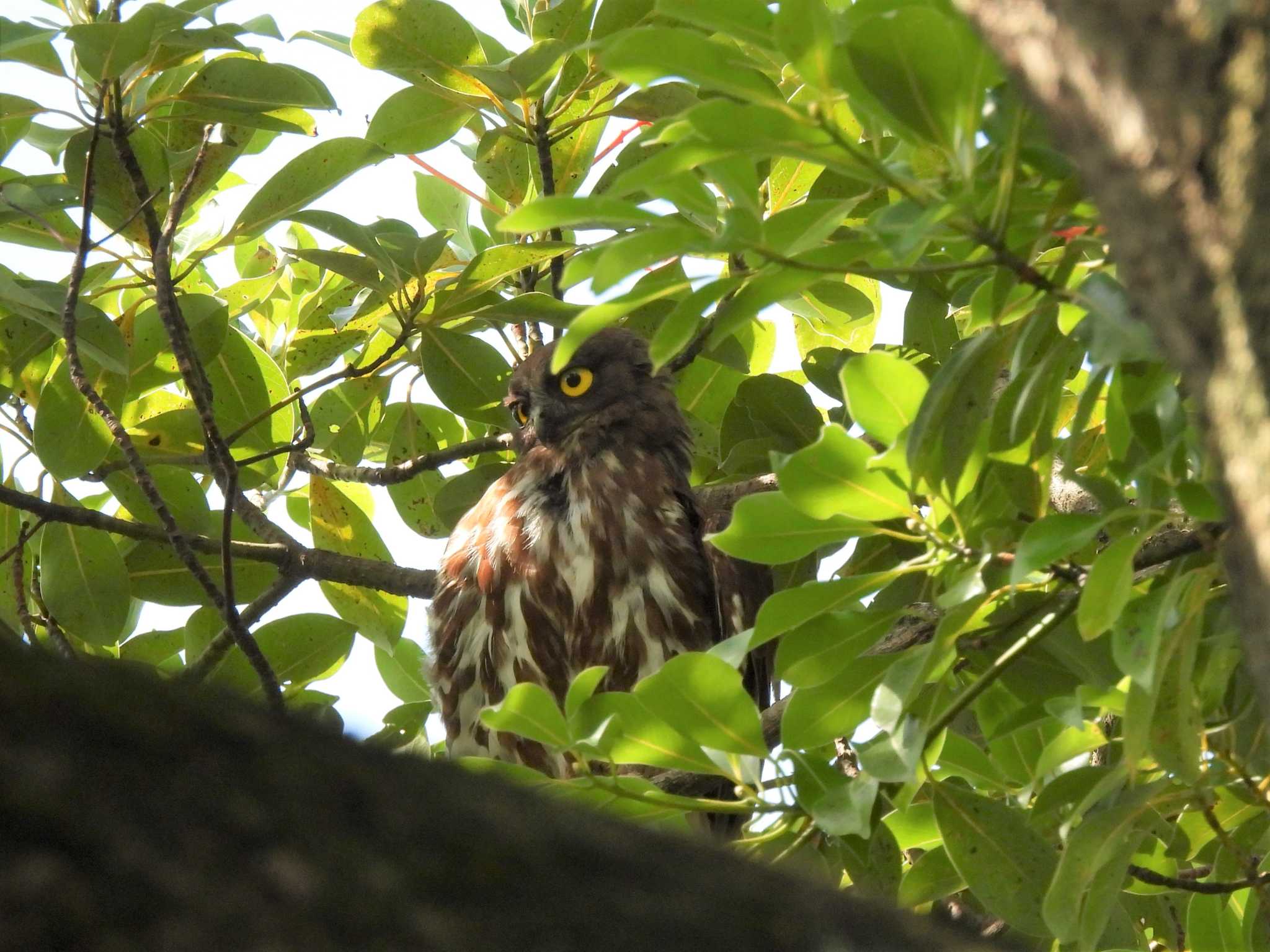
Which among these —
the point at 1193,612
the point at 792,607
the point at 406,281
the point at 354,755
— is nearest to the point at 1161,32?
the point at 354,755

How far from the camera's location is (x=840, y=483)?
191 cm

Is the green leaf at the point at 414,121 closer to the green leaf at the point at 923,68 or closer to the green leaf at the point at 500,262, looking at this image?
the green leaf at the point at 500,262

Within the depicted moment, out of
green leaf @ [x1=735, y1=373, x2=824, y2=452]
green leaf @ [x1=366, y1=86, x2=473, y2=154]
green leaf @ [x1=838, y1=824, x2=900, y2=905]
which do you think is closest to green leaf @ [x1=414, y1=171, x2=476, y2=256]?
green leaf @ [x1=366, y1=86, x2=473, y2=154]

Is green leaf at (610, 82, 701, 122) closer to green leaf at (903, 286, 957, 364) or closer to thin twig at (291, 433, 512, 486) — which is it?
green leaf at (903, 286, 957, 364)

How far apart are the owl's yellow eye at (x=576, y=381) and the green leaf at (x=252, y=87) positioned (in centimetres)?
202

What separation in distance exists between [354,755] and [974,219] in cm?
103

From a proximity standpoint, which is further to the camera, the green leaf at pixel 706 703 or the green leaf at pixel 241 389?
the green leaf at pixel 241 389

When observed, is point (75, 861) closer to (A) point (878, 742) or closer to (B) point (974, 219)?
(B) point (974, 219)

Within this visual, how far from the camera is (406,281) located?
12.0 ft

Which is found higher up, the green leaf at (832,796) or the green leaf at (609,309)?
the green leaf at (609,309)

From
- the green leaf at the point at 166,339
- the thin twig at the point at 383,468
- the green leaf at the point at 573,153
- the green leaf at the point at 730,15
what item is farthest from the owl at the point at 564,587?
the green leaf at the point at 730,15

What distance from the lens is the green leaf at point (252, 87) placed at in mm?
3297

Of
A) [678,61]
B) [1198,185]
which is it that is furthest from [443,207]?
[1198,185]

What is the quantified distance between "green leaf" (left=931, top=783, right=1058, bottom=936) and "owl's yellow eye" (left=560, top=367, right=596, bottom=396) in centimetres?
317
